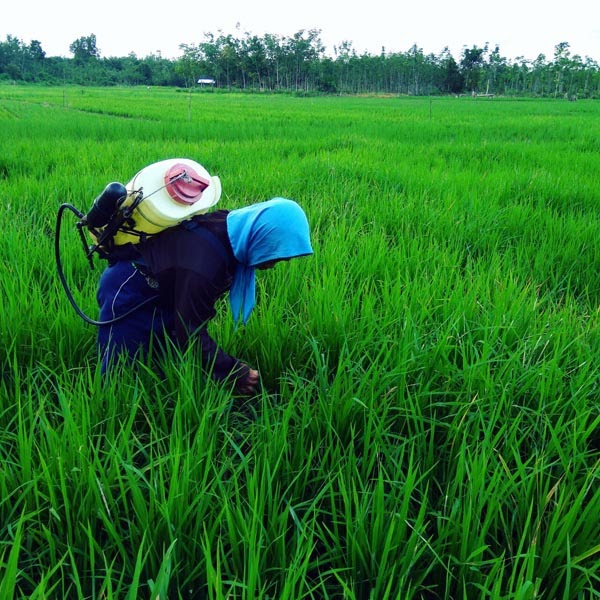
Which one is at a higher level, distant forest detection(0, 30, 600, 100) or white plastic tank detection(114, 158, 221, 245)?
distant forest detection(0, 30, 600, 100)

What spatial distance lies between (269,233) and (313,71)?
64977mm

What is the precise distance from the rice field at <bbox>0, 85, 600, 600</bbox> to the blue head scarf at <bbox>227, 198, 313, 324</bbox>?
31 cm

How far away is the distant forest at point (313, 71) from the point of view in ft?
176

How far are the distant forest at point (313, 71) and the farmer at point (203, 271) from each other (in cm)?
5642

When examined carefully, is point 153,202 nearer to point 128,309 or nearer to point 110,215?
point 110,215

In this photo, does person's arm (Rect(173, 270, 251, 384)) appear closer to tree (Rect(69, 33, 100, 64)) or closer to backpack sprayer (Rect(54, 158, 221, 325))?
backpack sprayer (Rect(54, 158, 221, 325))

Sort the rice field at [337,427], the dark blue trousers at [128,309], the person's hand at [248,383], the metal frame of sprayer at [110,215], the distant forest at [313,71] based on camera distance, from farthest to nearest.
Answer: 1. the distant forest at [313,71]
2. the dark blue trousers at [128,309]
3. the person's hand at [248,383]
4. the metal frame of sprayer at [110,215]
5. the rice field at [337,427]

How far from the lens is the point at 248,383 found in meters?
1.37

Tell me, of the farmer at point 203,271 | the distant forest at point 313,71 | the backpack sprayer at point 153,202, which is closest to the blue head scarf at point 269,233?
the farmer at point 203,271

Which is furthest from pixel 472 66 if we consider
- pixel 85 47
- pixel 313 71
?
pixel 85 47

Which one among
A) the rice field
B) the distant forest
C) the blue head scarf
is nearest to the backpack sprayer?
the blue head scarf

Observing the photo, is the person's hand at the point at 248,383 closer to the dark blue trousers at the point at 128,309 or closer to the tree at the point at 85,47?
the dark blue trousers at the point at 128,309

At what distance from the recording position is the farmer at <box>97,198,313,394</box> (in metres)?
1.33

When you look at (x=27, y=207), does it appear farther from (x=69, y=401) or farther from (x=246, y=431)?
(x=246, y=431)
